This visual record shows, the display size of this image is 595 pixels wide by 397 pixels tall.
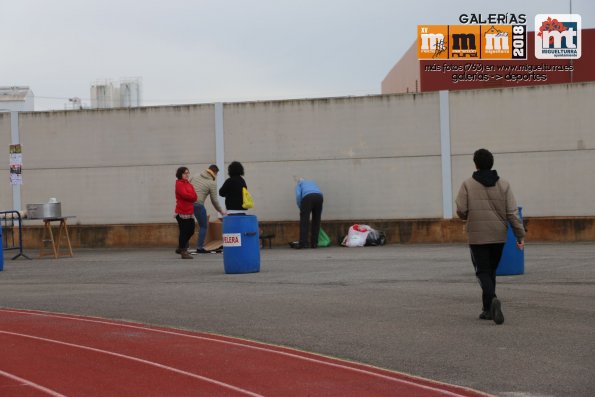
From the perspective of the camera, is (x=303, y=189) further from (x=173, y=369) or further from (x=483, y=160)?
(x=173, y=369)

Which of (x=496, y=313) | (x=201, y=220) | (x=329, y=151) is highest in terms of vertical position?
(x=329, y=151)

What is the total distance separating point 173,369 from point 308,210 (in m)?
14.8

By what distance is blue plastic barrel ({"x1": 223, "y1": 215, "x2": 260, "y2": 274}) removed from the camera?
1580cm

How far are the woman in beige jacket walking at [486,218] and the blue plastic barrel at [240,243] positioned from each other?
19.7 feet

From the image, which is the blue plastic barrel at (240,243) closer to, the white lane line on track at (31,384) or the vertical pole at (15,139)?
the white lane line on track at (31,384)

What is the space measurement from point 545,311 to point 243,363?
4.08 metres

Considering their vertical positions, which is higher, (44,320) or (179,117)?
(179,117)

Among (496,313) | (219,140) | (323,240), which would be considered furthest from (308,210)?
(496,313)

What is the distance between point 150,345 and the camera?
9055 mm

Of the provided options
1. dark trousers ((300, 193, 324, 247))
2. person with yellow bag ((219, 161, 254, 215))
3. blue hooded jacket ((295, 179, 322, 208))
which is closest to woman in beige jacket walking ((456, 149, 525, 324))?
person with yellow bag ((219, 161, 254, 215))

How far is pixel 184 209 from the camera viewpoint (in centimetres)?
2009

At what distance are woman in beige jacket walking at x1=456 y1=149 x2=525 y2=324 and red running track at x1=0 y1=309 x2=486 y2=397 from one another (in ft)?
8.33

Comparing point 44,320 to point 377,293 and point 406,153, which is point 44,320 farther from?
point 406,153

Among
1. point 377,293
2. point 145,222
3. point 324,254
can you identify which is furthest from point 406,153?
point 377,293
